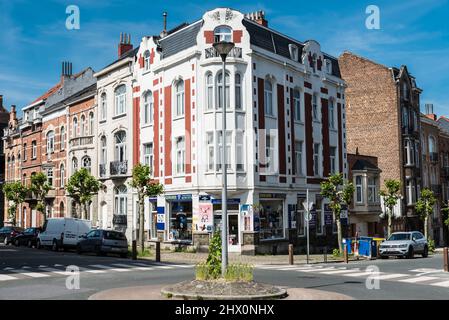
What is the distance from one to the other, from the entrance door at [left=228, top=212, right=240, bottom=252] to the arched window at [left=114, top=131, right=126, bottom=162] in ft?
33.7

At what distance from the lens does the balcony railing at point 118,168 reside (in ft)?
117

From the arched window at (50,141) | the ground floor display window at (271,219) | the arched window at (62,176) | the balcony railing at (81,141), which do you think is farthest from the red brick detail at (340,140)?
the arched window at (50,141)

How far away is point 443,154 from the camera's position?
5703 cm

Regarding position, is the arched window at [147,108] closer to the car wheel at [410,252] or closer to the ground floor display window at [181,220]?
the ground floor display window at [181,220]

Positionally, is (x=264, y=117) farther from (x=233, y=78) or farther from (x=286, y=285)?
(x=286, y=285)

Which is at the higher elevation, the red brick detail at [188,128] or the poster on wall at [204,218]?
the red brick detail at [188,128]

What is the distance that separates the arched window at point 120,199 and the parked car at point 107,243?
8098 millimetres

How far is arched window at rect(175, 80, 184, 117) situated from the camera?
102 feet

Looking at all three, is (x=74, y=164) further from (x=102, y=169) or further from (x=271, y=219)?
(x=271, y=219)

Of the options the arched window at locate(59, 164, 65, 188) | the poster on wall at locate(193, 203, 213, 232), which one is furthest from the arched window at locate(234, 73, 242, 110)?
the arched window at locate(59, 164, 65, 188)

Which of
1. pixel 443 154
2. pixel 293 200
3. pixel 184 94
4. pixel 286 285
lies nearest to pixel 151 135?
pixel 184 94

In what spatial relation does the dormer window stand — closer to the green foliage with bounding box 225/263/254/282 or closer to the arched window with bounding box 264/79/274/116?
the arched window with bounding box 264/79/274/116

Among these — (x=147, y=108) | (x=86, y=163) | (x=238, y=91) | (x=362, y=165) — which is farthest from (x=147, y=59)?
(x=362, y=165)
